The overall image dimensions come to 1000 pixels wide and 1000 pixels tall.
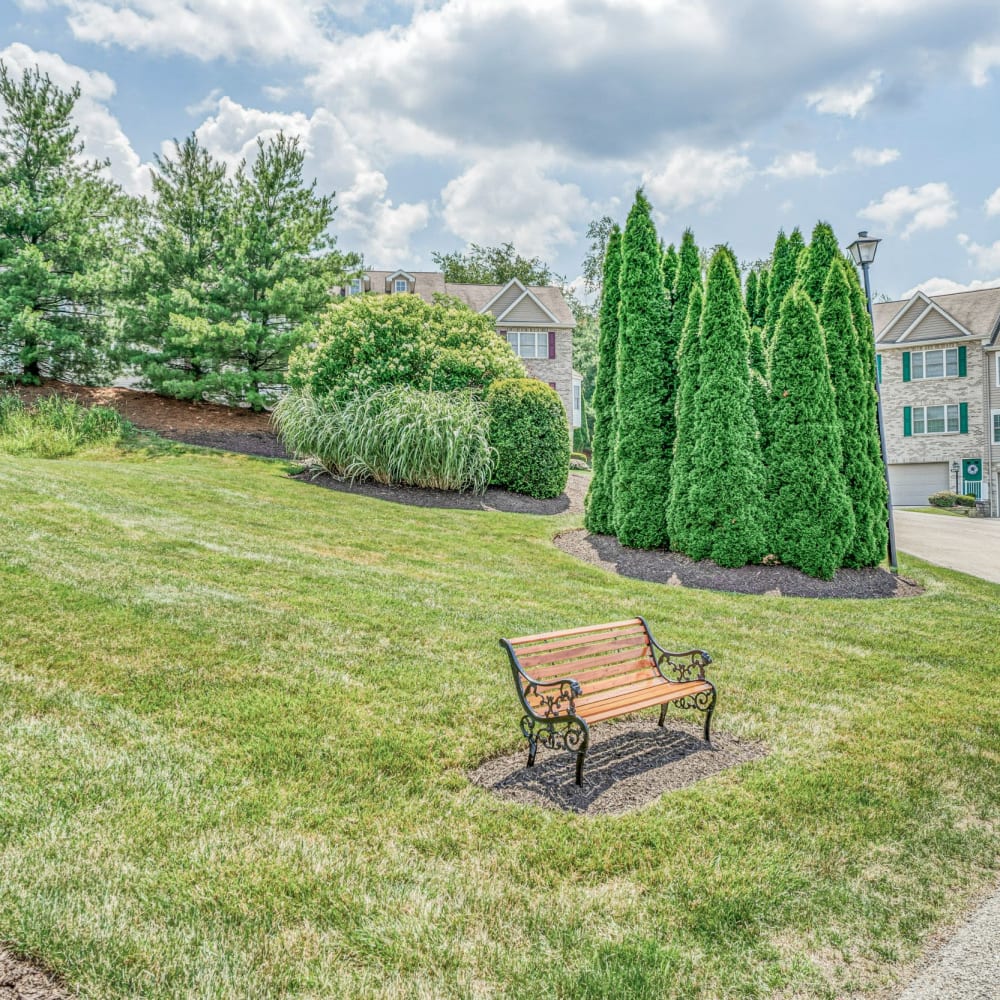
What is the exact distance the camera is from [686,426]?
9914mm

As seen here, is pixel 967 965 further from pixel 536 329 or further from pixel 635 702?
pixel 536 329

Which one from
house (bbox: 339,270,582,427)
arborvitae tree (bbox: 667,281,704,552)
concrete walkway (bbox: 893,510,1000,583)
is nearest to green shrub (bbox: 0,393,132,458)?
arborvitae tree (bbox: 667,281,704,552)

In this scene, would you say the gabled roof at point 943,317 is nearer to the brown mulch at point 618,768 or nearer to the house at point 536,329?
the house at point 536,329

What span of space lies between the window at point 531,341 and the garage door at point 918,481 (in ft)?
49.8

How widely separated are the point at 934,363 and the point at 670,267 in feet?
75.7

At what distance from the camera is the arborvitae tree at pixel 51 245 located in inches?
746

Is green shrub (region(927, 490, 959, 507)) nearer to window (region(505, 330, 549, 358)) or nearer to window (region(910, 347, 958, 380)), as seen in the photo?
window (region(910, 347, 958, 380))

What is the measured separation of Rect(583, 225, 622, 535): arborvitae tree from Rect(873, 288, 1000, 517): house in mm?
19831

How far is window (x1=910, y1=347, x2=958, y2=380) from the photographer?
28.4 meters

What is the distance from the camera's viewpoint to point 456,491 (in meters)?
13.9

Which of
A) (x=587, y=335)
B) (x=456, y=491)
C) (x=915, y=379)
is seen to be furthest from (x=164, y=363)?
(x=587, y=335)

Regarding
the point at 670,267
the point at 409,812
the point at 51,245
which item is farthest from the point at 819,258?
the point at 51,245

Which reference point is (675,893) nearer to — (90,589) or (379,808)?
(379,808)

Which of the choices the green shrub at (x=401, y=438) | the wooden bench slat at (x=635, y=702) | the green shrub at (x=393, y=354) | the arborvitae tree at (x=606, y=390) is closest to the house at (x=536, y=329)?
the green shrub at (x=393, y=354)
